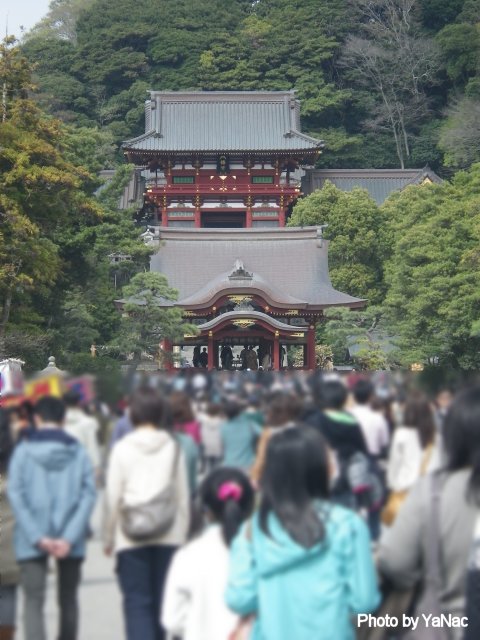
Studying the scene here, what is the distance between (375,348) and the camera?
12289 millimetres

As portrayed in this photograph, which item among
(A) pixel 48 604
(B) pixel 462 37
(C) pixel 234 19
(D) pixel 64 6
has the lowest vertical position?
(A) pixel 48 604

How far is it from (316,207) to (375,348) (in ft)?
54.5

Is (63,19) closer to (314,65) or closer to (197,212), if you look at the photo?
(314,65)

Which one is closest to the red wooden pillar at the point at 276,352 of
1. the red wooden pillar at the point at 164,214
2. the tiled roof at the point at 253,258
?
the tiled roof at the point at 253,258

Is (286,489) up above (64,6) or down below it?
below

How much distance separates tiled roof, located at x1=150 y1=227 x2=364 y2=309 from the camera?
23.4 m

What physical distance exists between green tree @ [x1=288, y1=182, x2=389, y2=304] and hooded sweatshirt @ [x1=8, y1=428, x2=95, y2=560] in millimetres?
21950

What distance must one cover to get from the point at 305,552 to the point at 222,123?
3439 cm

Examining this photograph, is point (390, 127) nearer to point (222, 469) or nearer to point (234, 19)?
point (234, 19)

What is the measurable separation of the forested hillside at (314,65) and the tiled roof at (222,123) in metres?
3.65

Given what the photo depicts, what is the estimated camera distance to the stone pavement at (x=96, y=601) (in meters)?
3.64

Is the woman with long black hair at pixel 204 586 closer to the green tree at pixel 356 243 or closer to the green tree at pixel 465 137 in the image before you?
the green tree at pixel 356 243

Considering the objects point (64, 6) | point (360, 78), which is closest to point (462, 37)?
point (360, 78)

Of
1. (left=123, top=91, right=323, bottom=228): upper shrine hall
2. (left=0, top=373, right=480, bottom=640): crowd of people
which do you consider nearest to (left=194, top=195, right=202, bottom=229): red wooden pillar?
(left=123, top=91, right=323, bottom=228): upper shrine hall
